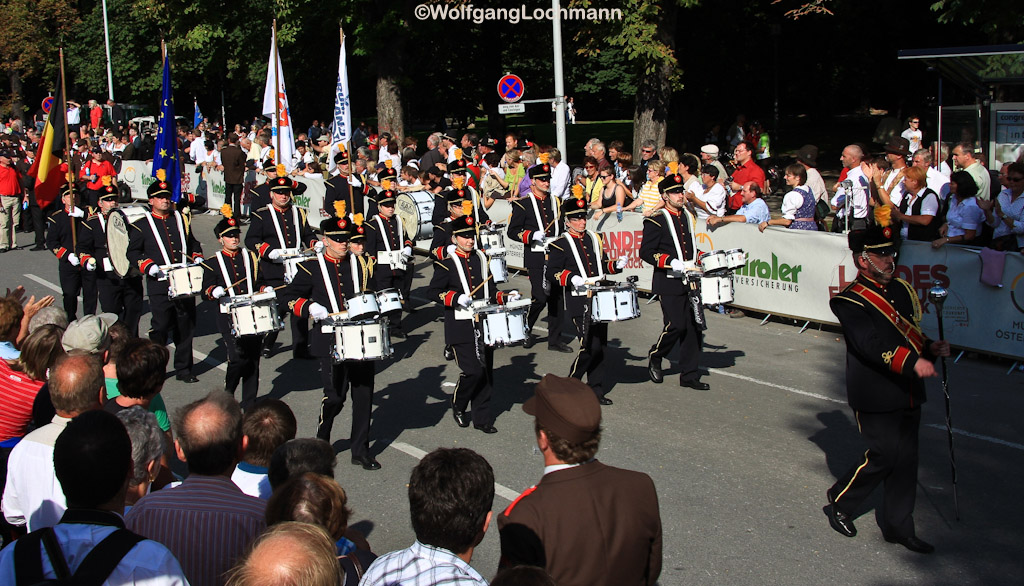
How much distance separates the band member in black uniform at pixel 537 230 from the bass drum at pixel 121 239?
433 cm

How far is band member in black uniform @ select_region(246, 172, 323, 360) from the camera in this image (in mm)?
11461

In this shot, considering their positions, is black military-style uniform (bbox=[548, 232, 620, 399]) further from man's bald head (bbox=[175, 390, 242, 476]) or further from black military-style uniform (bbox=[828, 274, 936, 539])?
man's bald head (bbox=[175, 390, 242, 476])

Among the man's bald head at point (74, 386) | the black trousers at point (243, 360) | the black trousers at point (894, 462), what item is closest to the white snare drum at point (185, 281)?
the black trousers at point (243, 360)

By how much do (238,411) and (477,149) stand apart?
14322mm

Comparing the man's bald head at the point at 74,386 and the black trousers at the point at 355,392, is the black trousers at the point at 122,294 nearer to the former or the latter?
the black trousers at the point at 355,392

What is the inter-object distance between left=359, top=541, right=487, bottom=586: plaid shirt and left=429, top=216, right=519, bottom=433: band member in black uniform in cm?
524

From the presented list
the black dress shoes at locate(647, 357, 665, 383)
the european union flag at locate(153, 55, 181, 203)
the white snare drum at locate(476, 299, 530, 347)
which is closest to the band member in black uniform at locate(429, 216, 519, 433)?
the white snare drum at locate(476, 299, 530, 347)

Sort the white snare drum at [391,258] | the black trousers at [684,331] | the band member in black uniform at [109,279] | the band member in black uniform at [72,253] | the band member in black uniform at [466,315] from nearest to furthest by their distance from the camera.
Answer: the band member in black uniform at [466,315] → the black trousers at [684,331] → the band member in black uniform at [109,279] → the band member in black uniform at [72,253] → the white snare drum at [391,258]

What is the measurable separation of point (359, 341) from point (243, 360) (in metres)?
2.26

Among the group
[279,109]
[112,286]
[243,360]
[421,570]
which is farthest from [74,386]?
[279,109]

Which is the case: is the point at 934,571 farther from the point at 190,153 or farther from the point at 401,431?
the point at 190,153

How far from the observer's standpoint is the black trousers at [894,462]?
20.5 feet

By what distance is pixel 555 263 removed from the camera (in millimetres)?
9656

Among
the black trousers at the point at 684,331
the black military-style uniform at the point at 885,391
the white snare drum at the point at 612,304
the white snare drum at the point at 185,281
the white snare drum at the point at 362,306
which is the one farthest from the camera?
the white snare drum at the point at 185,281
